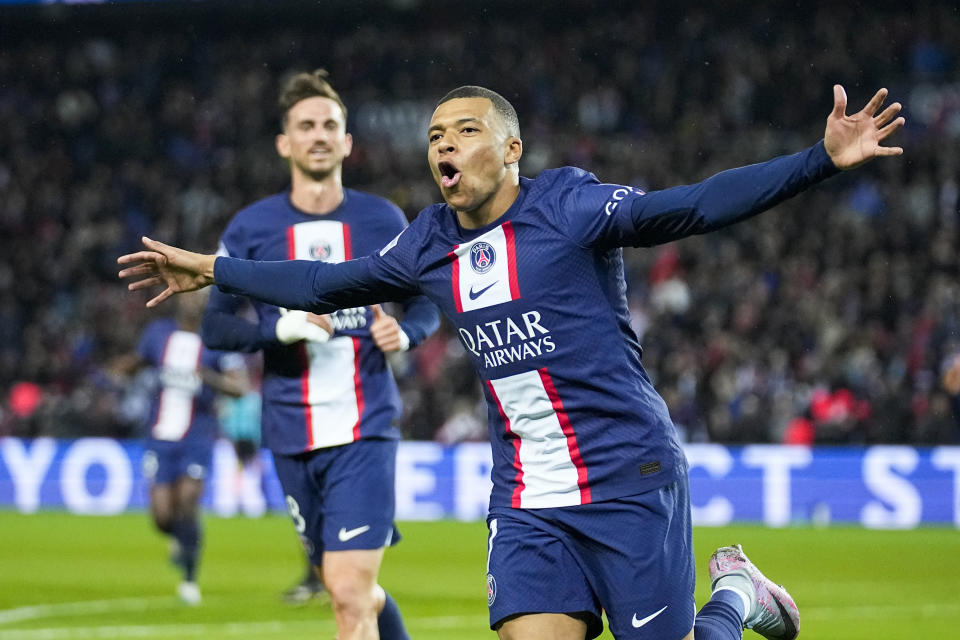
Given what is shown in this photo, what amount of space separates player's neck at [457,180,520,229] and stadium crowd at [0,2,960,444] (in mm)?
12303

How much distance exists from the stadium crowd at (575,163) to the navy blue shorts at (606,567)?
39.7 ft

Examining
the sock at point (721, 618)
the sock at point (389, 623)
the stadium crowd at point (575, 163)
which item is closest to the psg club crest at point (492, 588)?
the sock at point (721, 618)

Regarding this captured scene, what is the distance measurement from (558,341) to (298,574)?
775cm

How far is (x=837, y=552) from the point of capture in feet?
42.2

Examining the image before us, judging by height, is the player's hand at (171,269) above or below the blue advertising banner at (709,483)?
above

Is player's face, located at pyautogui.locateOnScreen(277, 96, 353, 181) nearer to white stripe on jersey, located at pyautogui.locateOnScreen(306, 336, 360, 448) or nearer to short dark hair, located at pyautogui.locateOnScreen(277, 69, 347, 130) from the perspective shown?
short dark hair, located at pyautogui.locateOnScreen(277, 69, 347, 130)

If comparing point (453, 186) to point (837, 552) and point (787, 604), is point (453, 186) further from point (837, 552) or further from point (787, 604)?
point (837, 552)

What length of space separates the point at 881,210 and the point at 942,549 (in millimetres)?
8594

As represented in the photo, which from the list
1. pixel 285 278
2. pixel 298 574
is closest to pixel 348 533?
pixel 285 278

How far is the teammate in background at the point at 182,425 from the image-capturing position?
10172 millimetres

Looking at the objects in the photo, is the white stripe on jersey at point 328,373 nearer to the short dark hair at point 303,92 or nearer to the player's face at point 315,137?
the player's face at point 315,137

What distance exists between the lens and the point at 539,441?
4.40m

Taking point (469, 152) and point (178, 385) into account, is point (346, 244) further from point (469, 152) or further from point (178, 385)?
point (178, 385)

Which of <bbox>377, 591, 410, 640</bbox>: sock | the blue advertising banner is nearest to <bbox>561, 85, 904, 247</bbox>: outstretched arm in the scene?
<bbox>377, 591, 410, 640</bbox>: sock
